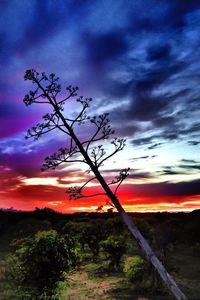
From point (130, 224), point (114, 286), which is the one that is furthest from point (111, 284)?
point (130, 224)

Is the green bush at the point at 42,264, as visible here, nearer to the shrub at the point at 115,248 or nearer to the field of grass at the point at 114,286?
the field of grass at the point at 114,286

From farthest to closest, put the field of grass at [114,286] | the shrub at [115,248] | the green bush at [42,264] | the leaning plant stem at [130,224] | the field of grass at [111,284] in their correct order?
the shrub at [115,248] → the field of grass at [114,286] → the field of grass at [111,284] → the green bush at [42,264] → the leaning plant stem at [130,224]

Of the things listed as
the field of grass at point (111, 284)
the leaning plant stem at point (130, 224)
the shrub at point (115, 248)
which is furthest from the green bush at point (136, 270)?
the leaning plant stem at point (130, 224)

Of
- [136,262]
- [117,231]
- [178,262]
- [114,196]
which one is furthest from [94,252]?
[114,196]

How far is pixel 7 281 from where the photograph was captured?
23078mm

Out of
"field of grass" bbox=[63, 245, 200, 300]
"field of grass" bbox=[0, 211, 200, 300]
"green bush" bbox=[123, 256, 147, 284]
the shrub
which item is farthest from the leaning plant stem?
the shrub

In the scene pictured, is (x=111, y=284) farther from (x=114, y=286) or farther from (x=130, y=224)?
(x=130, y=224)

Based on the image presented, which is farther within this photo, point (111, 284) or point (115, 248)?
point (115, 248)

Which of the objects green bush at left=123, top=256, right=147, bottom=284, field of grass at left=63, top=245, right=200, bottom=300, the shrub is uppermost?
Result: the shrub

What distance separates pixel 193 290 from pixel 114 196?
51.5 ft

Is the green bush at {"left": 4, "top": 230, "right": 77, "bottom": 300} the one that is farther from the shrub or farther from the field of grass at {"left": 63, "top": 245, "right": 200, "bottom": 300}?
the shrub

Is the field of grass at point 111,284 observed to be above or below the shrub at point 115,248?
below

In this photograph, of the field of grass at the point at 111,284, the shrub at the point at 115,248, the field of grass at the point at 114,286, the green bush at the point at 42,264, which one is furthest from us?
the shrub at the point at 115,248

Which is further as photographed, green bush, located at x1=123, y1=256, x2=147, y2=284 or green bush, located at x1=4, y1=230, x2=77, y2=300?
green bush, located at x1=123, y1=256, x2=147, y2=284
